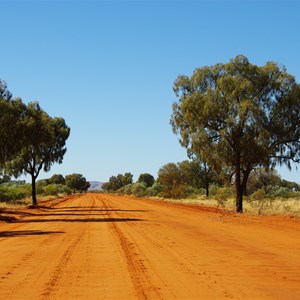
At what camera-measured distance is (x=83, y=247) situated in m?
14.0

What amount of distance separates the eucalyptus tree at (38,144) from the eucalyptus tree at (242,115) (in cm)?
1263

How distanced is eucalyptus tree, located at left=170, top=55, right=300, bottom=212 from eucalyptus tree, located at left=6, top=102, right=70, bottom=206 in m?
12.6

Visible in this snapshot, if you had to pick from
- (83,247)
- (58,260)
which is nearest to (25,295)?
(58,260)

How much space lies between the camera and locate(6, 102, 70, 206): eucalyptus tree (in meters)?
40.2

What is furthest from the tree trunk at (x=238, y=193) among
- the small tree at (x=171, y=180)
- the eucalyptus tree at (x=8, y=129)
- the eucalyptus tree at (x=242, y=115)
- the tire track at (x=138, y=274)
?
the small tree at (x=171, y=180)

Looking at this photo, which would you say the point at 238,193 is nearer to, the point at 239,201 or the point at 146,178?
the point at 239,201


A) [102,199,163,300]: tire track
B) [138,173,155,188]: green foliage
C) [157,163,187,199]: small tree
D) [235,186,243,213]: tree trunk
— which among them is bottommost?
[102,199,163,300]: tire track

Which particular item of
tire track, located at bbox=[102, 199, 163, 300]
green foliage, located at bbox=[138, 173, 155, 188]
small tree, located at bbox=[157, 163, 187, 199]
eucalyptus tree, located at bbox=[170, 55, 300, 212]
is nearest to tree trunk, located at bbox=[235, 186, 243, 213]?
eucalyptus tree, located at bbox=[170, 55, 300, 212]

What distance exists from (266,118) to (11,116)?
686 inches

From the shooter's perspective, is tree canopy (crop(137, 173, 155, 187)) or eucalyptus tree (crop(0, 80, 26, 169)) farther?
tree canopy (crop(137, 173, 155, 187))

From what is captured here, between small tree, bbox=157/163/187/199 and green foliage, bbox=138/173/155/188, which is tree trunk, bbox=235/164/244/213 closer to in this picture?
small tree, bbox=157/163/187/199

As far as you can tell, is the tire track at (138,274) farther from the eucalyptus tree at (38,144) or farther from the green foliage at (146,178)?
the green foliage at (146,178)

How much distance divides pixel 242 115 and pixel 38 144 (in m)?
18.2

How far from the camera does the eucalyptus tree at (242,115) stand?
111ft
